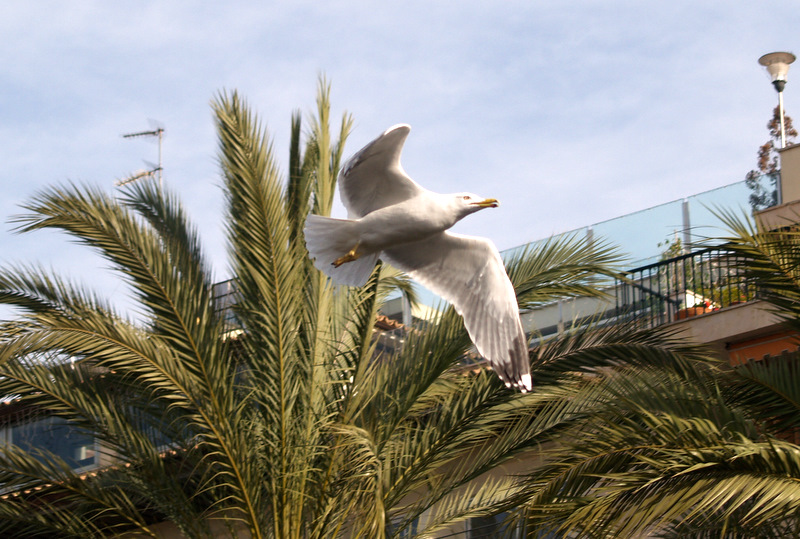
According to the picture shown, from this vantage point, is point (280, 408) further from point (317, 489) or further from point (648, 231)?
point (648, 231)

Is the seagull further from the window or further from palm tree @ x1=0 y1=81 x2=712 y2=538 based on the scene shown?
the window

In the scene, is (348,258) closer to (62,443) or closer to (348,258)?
(348,258)

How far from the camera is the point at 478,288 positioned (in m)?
8.67

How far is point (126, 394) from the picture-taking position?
29.9 feet

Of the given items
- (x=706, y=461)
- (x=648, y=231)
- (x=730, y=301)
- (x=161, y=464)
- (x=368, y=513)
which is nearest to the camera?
(x=706, y=461)

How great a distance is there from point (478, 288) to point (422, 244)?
1.85 feet

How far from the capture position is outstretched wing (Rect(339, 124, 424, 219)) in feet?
26.0

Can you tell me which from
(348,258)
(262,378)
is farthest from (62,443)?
(348,258)

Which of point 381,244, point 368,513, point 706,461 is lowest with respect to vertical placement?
point 368,513

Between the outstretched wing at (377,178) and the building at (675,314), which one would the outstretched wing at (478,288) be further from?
the building at (675,314)

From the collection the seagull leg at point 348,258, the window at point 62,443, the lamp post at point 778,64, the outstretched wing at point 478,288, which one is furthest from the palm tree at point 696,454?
the window at point 62,443

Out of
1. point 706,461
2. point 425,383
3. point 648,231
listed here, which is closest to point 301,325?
point 425,383

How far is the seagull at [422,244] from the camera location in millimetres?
8039

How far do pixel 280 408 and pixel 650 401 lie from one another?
2.86 meters
